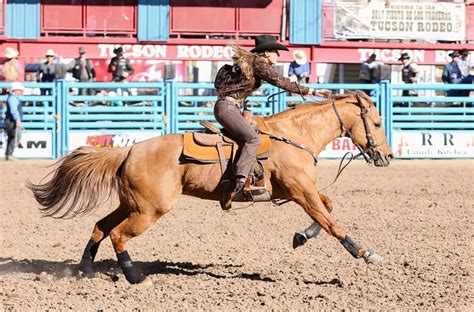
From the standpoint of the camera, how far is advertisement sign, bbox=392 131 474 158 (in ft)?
62.2

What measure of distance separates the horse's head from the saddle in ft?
2.82

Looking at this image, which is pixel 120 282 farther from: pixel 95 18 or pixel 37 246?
pixel 95 18

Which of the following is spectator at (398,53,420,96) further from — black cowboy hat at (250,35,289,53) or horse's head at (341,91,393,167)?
black cowboy hat at (250,35,289,53)

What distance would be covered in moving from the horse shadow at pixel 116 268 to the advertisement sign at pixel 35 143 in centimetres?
1042

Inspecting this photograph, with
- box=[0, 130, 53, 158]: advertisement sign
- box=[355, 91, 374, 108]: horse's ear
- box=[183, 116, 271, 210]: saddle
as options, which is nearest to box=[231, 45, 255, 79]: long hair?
box=[183, 116, 271, 210]: saddle

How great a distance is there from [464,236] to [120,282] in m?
3.71

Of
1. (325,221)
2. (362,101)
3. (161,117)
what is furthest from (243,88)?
(161,117)

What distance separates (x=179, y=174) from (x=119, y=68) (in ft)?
43.3

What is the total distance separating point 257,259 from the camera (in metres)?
8.00

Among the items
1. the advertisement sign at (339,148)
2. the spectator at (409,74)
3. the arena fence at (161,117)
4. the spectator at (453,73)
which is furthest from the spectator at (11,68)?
the spectator at (453,73)

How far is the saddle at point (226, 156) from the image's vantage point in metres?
7.09

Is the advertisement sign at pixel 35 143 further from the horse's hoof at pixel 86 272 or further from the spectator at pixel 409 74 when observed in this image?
the horse's hoof at pixel 86 272

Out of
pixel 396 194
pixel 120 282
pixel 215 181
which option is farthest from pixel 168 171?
pixel 396 194

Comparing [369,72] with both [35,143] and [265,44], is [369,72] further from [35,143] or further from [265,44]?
[265,44]
